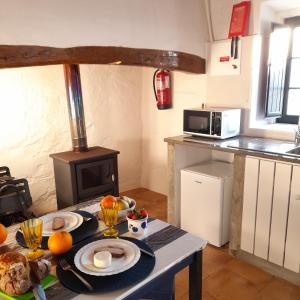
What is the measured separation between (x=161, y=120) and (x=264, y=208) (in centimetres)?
187

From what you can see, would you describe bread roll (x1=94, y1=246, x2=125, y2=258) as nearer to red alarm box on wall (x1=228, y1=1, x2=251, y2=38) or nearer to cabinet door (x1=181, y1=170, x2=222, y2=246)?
cabinet door (x1=181, y1=170, x2=222, y2=246)

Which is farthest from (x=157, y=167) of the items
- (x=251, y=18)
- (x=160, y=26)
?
(x=251, y=18)

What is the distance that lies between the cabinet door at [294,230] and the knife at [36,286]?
1621 mm

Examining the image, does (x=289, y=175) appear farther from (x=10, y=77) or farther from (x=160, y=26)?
(x=10, y=77)

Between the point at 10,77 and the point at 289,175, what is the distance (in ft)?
8.69

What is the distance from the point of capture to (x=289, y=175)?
1861mm

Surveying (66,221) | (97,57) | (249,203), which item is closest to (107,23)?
(97,57)

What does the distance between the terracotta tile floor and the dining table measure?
763 mm

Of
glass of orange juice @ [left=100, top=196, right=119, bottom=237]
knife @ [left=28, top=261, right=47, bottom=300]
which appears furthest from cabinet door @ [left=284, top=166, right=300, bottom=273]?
knife @ [left=28, top=261, right=47, bottom=300]

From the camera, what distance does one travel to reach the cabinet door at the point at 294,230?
1840 mm

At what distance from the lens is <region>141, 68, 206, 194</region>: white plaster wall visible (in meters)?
3.15

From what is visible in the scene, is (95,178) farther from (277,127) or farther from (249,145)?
(277,127)

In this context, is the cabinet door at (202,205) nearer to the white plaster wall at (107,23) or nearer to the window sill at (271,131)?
the window sill at (271,131)

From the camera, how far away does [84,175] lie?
278cm
